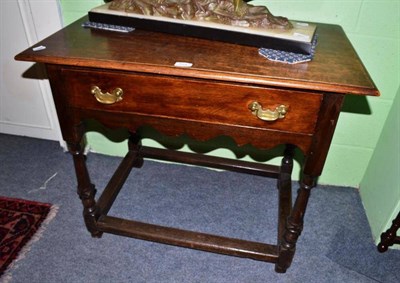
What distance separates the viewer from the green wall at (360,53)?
1.33 meters

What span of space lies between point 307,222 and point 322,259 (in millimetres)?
206

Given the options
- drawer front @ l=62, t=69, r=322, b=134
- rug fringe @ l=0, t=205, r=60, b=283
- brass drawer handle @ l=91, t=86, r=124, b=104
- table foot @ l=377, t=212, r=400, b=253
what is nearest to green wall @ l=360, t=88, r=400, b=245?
table foot @ l=377, t=212, r=400, b=253

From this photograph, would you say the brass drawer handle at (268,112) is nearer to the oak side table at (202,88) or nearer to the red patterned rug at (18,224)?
the oak side table at (202,88)

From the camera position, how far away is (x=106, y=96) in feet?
3.37

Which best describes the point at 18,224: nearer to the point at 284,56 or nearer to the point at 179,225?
the point at 179,225

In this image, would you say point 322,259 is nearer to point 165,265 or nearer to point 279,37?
point 165,265

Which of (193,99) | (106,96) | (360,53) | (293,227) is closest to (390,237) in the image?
(293,227)

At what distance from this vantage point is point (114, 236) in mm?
1438

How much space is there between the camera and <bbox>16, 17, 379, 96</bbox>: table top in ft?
2.89

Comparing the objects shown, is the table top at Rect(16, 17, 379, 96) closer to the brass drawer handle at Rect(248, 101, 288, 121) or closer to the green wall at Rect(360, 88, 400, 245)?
the brass drawer handle at Rect(248, 101, 288, 121)

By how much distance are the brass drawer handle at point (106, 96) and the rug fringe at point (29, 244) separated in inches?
30.2

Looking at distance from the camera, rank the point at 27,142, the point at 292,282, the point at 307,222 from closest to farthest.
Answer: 1. the point at 292,282
2. the point at 307,222
3. the point at 27,142

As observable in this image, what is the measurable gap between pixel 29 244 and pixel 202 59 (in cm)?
108

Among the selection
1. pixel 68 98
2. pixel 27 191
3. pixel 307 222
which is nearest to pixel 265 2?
pixel 68 98
